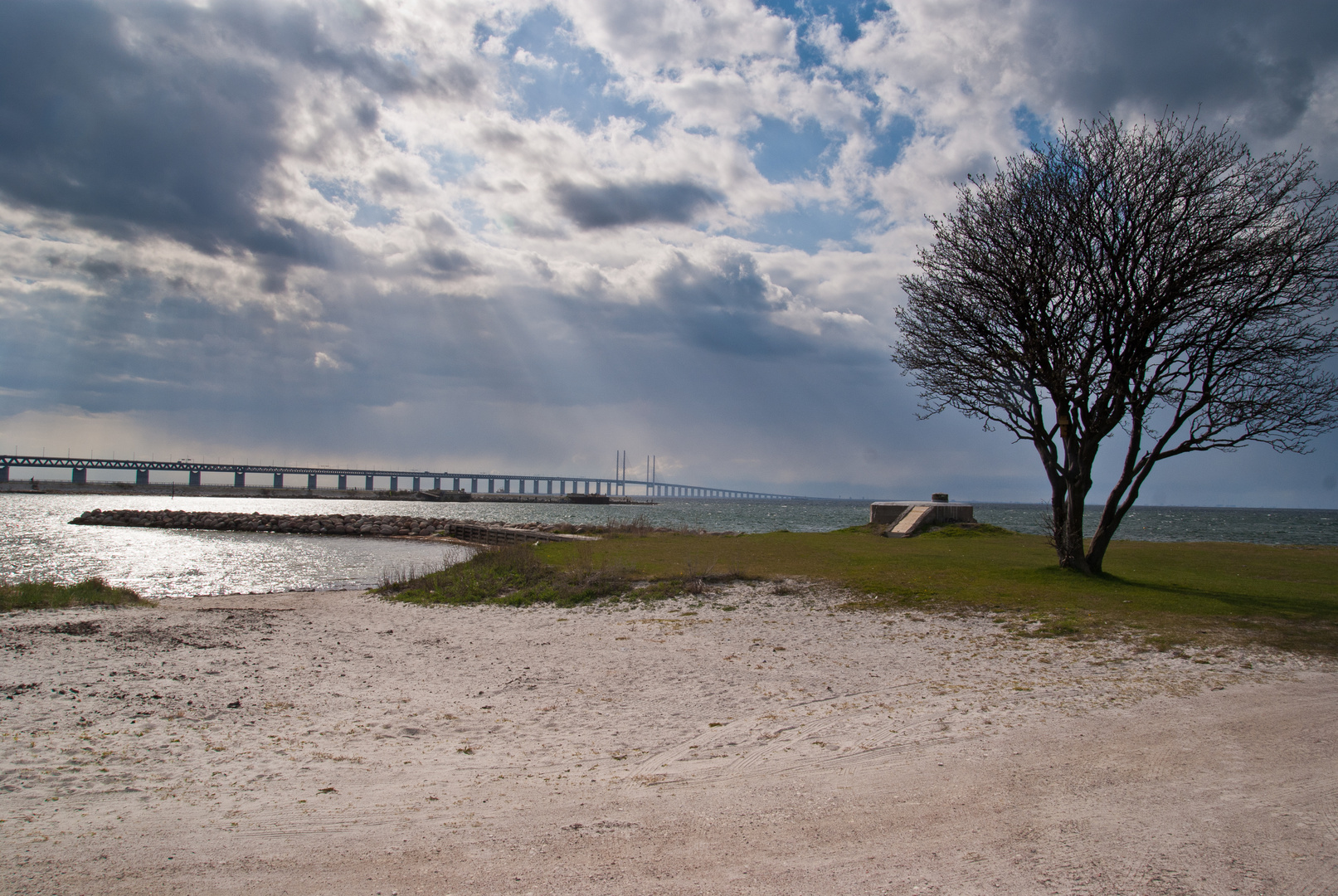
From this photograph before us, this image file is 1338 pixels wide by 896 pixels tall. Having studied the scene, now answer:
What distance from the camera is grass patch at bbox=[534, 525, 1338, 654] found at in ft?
37.8

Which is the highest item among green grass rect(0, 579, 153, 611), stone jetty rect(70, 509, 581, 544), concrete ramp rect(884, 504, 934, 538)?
concrete ramp rect(884, 504, 934, 538)

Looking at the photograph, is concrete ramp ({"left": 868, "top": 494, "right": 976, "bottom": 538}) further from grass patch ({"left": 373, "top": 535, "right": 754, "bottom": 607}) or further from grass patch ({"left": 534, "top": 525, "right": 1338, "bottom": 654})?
grass patch ({"left": 373, "top": 535, "right": 754, "bottom": 607})

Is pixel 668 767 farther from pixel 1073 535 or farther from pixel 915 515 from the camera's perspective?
pixel 915 515

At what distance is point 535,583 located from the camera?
56.2 feet

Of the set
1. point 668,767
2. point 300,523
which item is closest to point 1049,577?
point 668,767

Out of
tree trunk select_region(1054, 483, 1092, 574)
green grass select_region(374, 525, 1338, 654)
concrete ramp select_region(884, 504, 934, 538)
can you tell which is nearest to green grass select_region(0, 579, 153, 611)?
green grass select_region(374, 525, 1338, 654)

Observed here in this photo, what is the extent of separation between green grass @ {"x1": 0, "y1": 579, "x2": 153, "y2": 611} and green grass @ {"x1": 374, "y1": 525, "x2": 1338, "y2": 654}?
5.92 meters

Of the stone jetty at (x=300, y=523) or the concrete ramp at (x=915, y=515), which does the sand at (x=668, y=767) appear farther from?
the stone jetty at (x=300, y=523)

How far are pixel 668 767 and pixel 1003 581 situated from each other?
1230 centimetres

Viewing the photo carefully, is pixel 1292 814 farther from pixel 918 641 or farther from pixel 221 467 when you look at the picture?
pixel 221 467

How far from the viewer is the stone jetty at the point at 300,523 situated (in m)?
54.2

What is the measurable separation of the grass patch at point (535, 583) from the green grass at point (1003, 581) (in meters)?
0.05

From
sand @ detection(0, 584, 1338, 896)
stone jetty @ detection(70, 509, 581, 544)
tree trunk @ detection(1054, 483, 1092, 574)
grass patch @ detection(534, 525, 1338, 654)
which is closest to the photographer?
sand @ detection(0, 584, 1338, 896)

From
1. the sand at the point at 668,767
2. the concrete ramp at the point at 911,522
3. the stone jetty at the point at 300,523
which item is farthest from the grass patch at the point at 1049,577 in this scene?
the stone jetty at the point at 300,523
